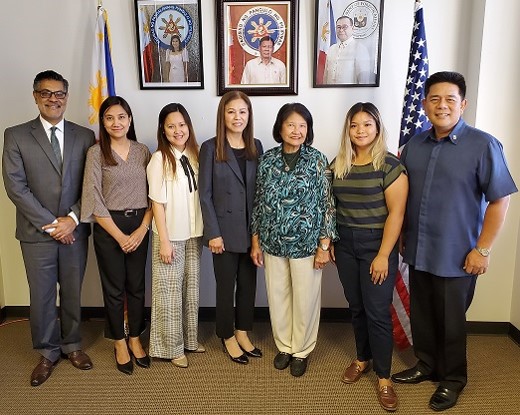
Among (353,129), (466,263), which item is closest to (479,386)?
(466,263)

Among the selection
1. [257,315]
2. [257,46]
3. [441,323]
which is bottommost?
Answer: [257,315]

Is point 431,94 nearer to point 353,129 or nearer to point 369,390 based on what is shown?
point 353,129

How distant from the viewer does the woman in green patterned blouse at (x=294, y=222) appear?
2316mm

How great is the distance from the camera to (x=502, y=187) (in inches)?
81.7

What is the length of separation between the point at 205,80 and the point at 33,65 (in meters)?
1.21

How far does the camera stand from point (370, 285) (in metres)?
2.27

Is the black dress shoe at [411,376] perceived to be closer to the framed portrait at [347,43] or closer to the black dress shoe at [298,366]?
the black dress shoe at [298,366]

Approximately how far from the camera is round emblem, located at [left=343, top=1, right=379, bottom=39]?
2887 mm

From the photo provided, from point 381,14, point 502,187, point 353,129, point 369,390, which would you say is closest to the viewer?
point 502,187

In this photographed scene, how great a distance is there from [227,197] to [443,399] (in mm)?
1579

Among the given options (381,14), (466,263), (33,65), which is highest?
(381,14)

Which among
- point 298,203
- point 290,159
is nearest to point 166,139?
point 290,159

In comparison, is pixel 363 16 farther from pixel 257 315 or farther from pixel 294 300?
pixel 257 315

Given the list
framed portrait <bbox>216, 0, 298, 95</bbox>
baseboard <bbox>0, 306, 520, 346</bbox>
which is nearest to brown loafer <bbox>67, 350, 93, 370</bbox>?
baseboard <bbox>0, 306, 520, 346</bbox>
